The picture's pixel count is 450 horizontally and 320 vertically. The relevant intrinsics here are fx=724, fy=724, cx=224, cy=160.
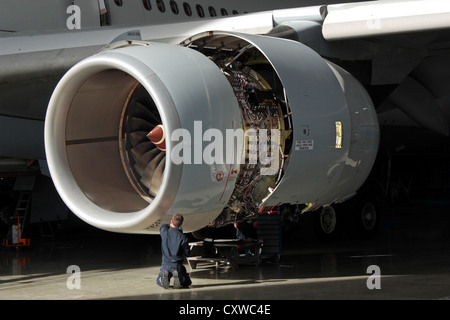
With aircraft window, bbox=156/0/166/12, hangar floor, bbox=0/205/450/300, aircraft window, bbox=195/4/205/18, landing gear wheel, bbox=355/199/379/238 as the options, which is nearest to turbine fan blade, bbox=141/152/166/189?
hangar floor, bbox=0/205/450/300

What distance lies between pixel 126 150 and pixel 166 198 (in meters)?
1.06

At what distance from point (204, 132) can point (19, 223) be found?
22.3 feet

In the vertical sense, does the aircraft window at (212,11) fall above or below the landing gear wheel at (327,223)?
above

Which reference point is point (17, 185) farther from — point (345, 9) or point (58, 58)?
point (345, 9)

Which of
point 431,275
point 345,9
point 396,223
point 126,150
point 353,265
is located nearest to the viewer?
point 126,150

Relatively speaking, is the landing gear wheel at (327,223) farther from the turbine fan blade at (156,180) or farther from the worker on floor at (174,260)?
the turbine fan blade at (156,180)

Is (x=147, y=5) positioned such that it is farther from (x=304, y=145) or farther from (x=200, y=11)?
(x=304, y=145)

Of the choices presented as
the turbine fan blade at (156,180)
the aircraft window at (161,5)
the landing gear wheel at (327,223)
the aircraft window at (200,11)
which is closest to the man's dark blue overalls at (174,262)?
the turbine fan blade at (156,180)

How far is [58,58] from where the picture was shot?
287 inches

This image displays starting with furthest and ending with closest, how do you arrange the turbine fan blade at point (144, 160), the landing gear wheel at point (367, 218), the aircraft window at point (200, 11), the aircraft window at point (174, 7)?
the landing gear wheel at point (367, 218)
the aircraft window at point (200, 11)
the aircraft window at point (174, 7)
the turbine fan blade at point (144, 160)

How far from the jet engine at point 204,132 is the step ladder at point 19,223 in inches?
209

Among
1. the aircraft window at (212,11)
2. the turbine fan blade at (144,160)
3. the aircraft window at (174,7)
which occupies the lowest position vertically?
the turbine fan blade at (144,160)

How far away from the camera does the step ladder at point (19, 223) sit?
10.6m
